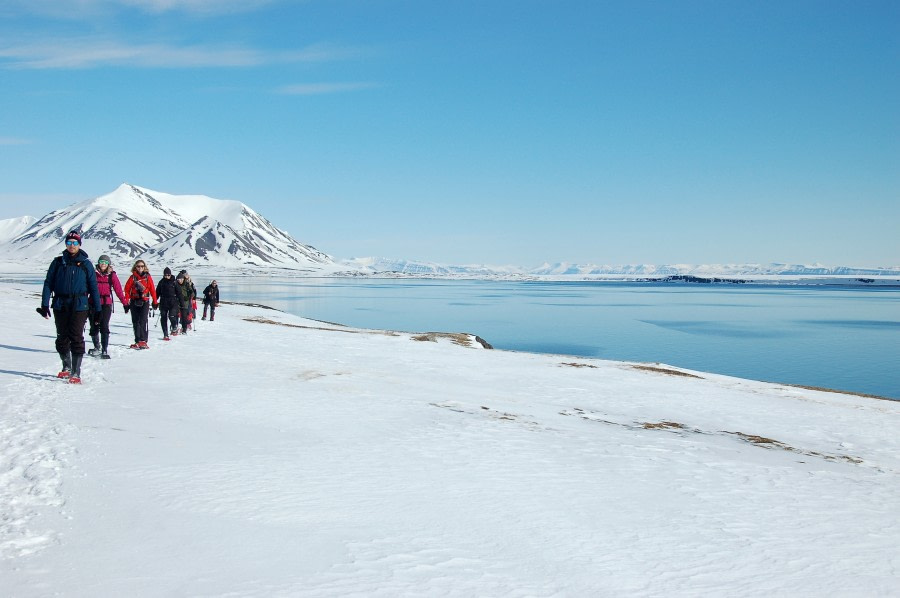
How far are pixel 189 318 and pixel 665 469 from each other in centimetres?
2017

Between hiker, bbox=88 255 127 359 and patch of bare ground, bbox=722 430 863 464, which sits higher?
hiker, bbox=88 255 127 359

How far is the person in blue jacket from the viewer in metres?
12.0

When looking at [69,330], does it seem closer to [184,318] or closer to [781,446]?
[184,318]

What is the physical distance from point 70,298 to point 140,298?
6613 millimetres

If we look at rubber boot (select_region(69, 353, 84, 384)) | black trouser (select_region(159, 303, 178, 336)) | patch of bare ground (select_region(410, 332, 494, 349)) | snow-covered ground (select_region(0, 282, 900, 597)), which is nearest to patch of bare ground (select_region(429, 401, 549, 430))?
snow-covered ground (select_region(0, 282, 900, 597))

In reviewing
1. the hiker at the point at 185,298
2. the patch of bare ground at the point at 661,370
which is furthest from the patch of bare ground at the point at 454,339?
the hiker at the point at 185,298

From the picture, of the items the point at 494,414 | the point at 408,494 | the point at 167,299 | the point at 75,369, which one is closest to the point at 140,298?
the point at 167,299

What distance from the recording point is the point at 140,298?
18.4 m

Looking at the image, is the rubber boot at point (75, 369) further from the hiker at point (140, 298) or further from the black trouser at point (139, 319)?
the black trouser at point (139, 319)

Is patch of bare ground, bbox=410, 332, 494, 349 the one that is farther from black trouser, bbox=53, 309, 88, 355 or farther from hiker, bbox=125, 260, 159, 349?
black trouser, bbox=53, 309, 88, 355

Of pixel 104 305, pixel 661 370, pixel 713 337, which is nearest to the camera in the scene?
pixel 104 305

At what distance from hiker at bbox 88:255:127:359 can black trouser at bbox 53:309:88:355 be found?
10.2 ft

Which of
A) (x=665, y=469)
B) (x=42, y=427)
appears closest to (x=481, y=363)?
(x=665, y=469)

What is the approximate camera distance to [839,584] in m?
5.43
